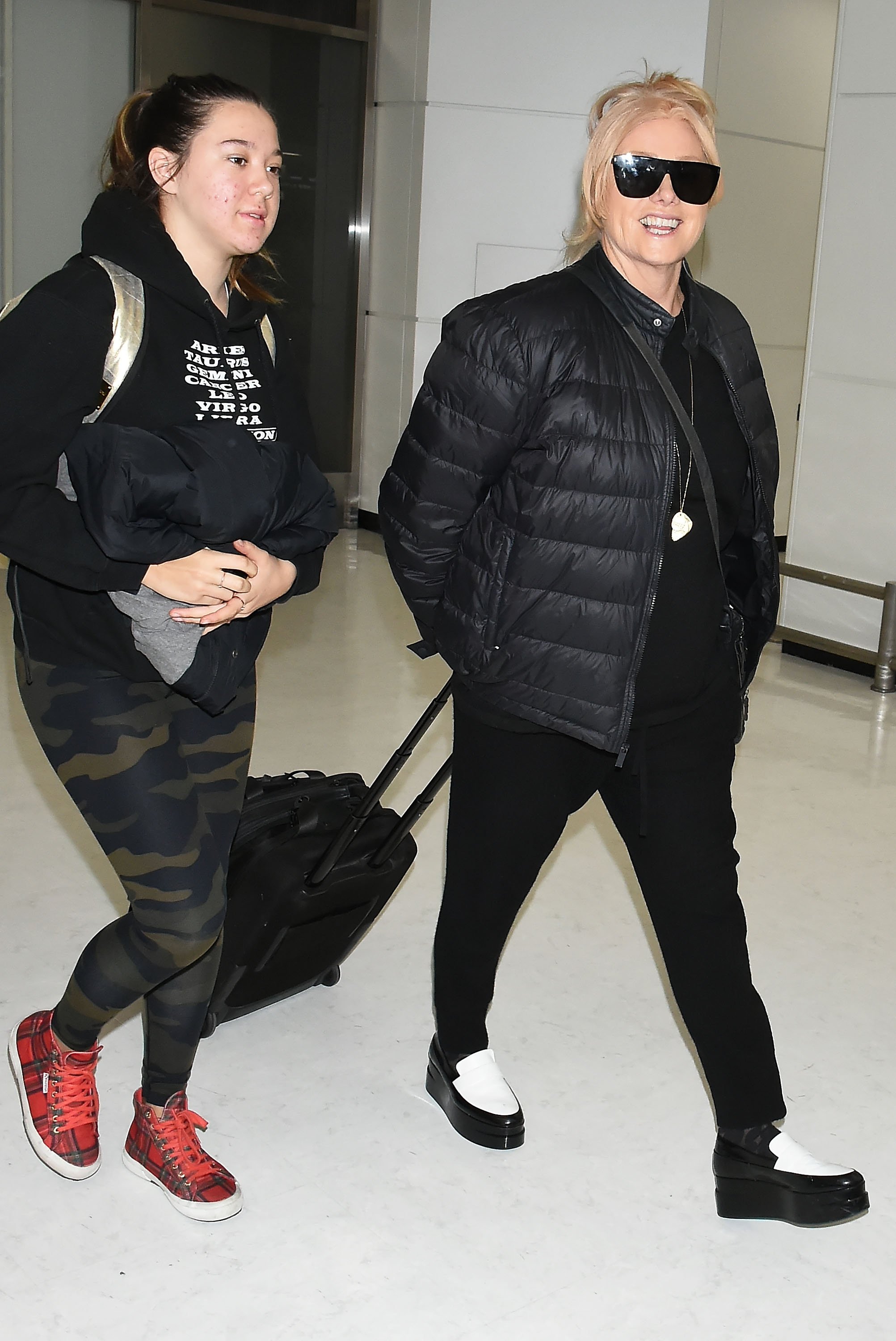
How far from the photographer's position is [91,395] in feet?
6.46

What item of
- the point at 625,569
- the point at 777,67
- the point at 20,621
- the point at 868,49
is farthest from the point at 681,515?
the point at 777,67

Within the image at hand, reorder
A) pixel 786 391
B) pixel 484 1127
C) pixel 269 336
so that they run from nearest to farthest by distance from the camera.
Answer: pixel 269 336, pixel 484 1127, pixel 786 391

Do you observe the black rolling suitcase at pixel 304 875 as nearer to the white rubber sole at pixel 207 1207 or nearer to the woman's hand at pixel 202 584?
Result: the white rubber sole at pixel 207 1207

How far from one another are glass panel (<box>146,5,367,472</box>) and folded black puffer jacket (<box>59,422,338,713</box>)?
268 inches

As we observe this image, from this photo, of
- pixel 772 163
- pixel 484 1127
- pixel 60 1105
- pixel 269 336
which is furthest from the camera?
pixel 772 163

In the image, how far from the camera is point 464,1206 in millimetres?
2436

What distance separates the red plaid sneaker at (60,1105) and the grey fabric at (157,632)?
2.47 feet

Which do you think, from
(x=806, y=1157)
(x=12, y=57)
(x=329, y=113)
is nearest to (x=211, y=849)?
(x=806, y=1157)

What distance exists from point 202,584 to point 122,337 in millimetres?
364

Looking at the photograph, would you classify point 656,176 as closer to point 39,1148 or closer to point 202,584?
point 202,584

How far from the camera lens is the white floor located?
2184 mm

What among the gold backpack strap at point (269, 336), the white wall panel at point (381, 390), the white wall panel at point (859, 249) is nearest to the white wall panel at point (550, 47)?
the white wall panel at point (381, 390)

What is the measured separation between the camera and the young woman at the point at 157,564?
1.97 metres

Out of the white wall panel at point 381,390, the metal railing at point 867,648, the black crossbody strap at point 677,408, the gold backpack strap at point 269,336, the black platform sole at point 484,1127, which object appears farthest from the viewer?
the white wall panel at point 381,390
